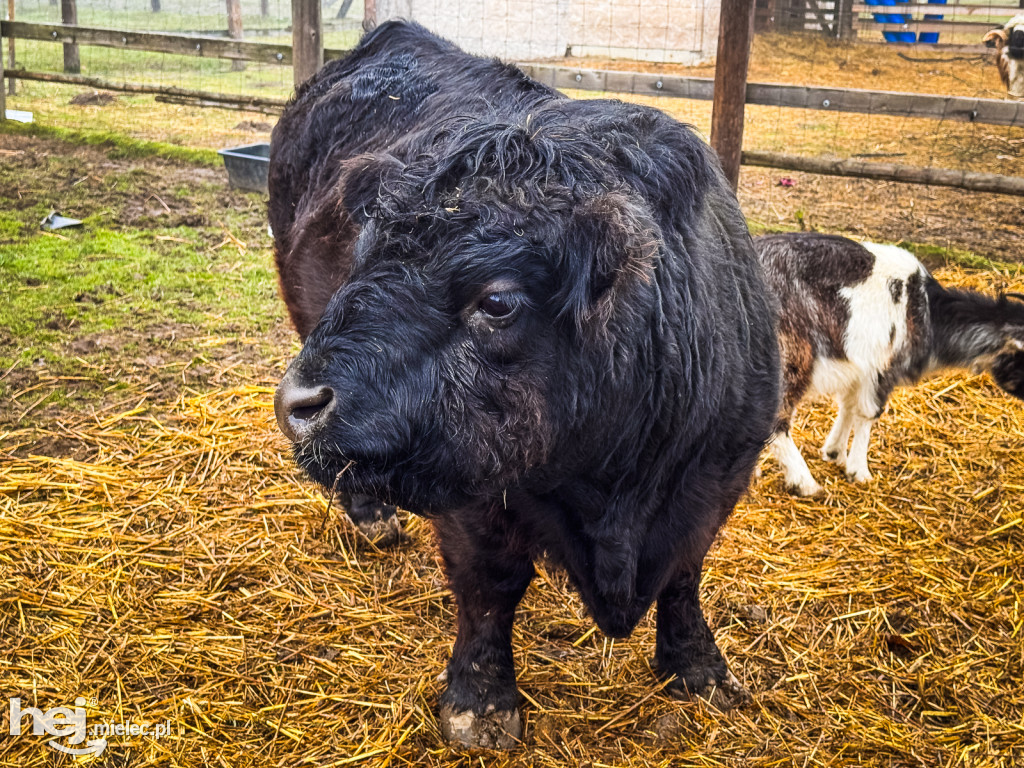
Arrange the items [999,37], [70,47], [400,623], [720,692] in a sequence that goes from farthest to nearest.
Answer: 1. [70,47]
2. [999,37]
3. [400,623]
4. [720,692]

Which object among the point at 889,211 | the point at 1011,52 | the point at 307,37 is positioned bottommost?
the point at 889,211

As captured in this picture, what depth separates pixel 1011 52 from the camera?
34.5 ft

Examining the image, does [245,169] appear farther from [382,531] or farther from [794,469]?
[794,469]

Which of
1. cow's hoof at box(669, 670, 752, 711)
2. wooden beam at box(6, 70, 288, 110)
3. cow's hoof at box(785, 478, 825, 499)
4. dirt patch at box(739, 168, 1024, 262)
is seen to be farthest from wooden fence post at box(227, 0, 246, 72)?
cow's hoof at box(669, 670, 752, 711)

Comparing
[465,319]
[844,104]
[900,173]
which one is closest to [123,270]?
[465,319]

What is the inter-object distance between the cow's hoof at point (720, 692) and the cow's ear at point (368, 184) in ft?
6.70

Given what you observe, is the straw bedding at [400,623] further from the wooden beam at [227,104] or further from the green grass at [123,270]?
the wooden beam at [227,104]

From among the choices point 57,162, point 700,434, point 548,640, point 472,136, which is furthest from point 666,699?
point 57,162

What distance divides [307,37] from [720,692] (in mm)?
7259

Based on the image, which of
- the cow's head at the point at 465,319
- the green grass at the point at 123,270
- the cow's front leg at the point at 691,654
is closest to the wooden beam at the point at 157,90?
the green grass at the point at 123,270

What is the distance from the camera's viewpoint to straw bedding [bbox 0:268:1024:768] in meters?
2.98

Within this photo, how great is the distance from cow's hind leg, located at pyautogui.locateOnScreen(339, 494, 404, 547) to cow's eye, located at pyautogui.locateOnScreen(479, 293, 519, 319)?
2103 mm

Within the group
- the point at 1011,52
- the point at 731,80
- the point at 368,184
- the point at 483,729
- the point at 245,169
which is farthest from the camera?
the point at 1011,52

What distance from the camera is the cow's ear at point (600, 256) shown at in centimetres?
203
